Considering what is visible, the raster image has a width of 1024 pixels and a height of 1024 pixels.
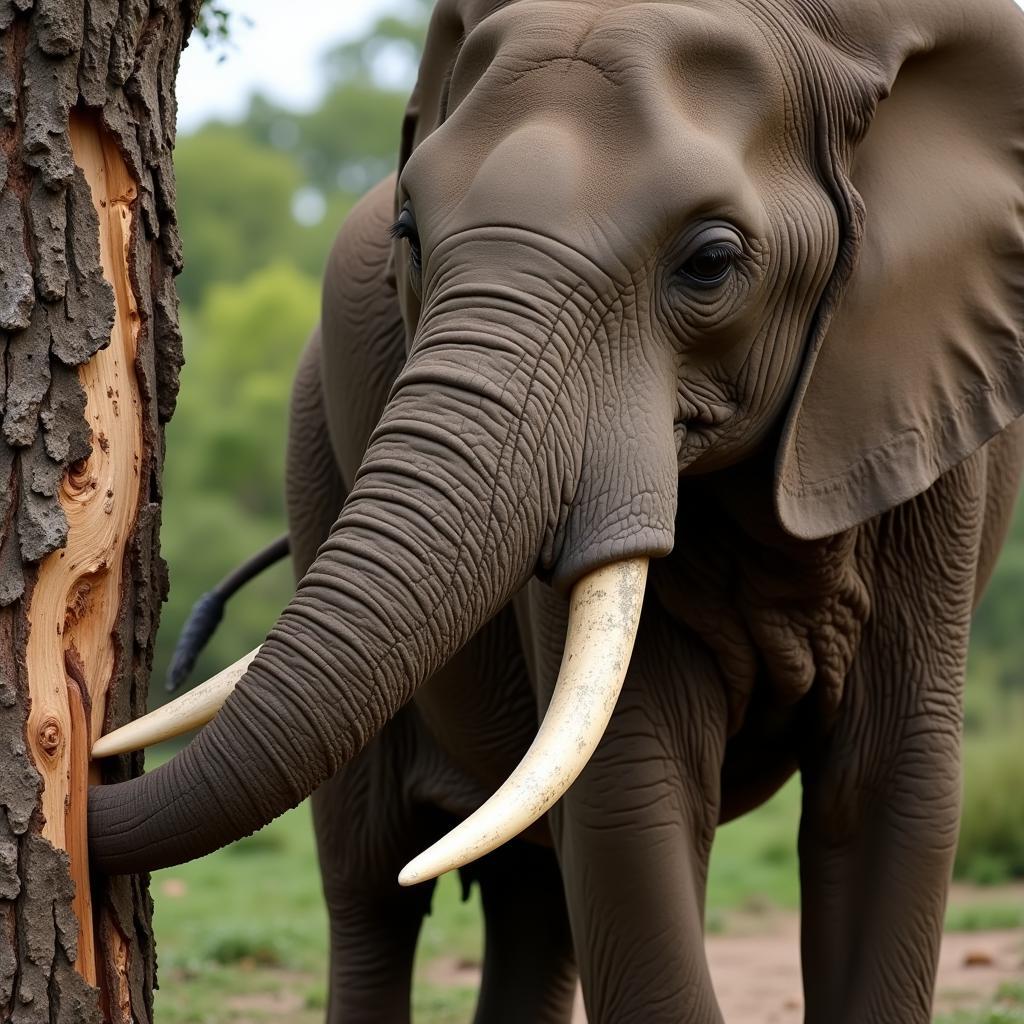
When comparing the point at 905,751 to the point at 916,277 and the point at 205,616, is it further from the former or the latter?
the point at 205,616

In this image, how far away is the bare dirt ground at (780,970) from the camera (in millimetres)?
6492

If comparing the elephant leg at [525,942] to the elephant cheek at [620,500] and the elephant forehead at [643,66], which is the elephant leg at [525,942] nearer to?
the elephant cheek at [620,500]

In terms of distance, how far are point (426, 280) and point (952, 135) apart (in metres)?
1.07

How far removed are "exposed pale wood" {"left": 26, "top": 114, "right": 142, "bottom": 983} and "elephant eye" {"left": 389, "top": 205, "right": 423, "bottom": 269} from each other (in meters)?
0.45

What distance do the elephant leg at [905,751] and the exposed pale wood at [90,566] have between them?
1.50m

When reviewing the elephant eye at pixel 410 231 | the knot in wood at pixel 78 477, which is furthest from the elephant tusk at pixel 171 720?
the elephant eye at pixel 410 231

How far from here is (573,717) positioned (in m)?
2.87

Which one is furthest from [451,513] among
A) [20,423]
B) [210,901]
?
[210,901]

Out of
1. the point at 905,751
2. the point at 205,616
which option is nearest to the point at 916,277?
the point at 905,751

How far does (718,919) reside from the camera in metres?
8.46

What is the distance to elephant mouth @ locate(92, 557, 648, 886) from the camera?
2.68 m

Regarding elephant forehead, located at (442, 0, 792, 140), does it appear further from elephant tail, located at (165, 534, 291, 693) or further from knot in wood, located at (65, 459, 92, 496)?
elephant tail, located at (165, 534, 291, 693)

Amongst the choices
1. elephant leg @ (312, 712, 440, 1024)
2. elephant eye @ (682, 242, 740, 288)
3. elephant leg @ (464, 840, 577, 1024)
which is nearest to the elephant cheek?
elephant eye @ (682, 242, 740, 288)

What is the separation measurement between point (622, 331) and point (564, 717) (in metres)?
0.64
